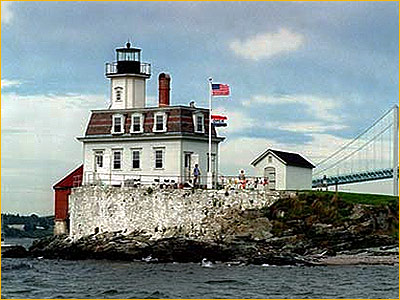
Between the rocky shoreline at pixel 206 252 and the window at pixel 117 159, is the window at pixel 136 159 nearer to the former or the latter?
the window at pixel 117 159

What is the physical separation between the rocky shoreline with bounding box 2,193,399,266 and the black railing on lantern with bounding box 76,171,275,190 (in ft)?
8.13

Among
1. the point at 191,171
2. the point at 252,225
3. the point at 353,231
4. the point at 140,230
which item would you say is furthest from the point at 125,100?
the point at 353,231

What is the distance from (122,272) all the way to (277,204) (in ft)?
29.8

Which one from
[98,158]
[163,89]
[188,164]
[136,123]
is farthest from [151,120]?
[98,158]

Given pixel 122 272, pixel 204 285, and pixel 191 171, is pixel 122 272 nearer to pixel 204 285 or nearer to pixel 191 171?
pixel 204 285

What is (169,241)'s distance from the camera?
42656 mm

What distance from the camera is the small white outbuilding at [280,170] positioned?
46938mm

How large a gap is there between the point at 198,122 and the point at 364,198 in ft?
30.0

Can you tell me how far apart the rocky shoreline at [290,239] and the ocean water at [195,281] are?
1.68 m

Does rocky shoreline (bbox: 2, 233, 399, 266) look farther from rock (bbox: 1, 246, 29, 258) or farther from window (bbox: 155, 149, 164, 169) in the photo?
window (bbox: 155, 149, 164, 169)

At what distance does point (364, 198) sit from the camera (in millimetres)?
44125

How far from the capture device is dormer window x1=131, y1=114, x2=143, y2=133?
4900 cm

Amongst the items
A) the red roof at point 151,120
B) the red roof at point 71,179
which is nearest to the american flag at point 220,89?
the red roof at point 151,120

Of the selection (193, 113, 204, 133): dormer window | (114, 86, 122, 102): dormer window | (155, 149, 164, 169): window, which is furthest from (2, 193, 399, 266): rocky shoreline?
(114, 86, 122, 102): dormer window
